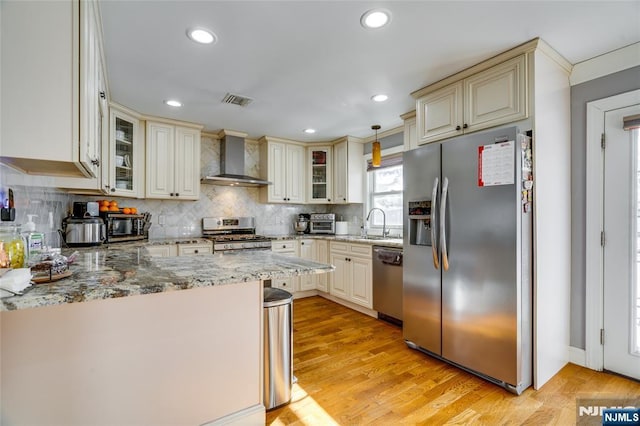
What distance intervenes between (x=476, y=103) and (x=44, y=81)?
8.36ft

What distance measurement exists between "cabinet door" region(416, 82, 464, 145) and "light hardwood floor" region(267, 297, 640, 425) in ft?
6.20

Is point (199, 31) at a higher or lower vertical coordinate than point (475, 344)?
higher

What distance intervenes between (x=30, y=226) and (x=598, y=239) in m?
3.65

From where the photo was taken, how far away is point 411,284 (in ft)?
8.41

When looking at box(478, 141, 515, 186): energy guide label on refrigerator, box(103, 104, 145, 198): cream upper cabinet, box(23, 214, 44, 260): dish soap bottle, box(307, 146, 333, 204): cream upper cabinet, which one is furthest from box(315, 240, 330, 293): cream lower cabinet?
box(23, 214, 44, 260): dish soap bottle

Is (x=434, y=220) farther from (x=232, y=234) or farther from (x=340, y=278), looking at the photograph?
(x=232, y=234)

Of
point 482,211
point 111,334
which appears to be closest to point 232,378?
point 111,334

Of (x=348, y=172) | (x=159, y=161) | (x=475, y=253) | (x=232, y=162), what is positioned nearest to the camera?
(x=475, y=253)

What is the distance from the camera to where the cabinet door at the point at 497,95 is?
6.64 ft

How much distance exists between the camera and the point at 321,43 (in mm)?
2004

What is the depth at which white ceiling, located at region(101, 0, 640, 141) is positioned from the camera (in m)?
1.67

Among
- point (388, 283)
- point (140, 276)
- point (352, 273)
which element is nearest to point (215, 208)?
point (352, 273)

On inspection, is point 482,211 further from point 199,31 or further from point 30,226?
point 30,226

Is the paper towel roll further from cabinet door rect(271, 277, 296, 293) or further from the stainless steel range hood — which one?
the stainless steel range hood
